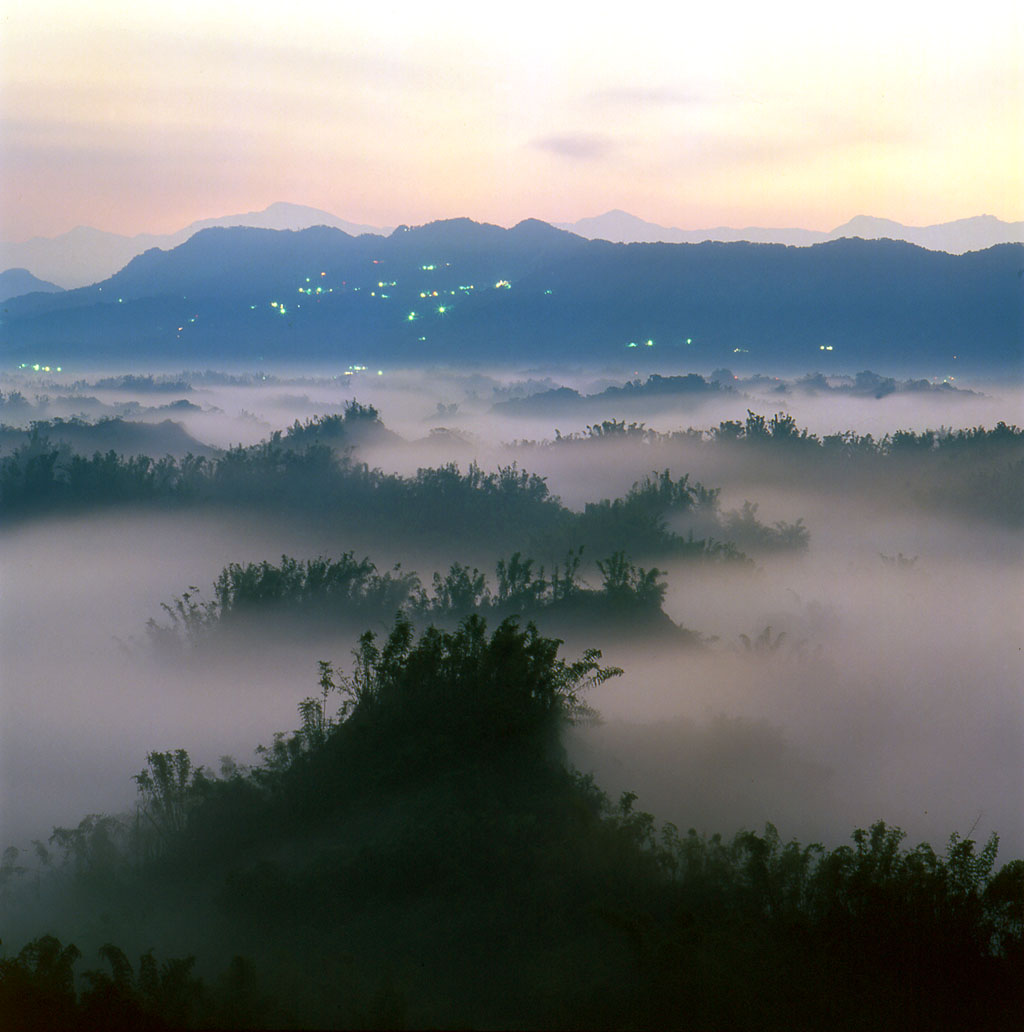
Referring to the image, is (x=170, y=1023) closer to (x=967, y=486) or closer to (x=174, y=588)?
(x=174, y=588)

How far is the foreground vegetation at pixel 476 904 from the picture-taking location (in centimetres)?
739

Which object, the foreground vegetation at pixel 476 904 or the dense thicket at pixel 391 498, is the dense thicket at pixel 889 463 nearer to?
the dense thicket at pixel 391 498

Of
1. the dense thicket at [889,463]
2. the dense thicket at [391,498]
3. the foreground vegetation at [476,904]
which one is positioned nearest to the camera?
the foreground vegetation at [476,904]

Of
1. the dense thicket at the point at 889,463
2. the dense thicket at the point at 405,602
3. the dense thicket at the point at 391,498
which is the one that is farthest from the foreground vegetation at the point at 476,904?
the dense thicket at the point at 889,463

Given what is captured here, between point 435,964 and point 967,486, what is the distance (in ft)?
158

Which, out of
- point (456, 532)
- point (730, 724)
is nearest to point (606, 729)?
point (730, 724)

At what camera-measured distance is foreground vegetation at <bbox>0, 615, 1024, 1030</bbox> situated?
7.39m

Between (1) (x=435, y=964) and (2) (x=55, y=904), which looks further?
(2) (x=55, y=904)

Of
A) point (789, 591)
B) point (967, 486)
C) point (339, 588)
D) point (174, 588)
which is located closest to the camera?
point (339, 588)

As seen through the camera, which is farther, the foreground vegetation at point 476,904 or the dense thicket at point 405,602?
the dense thicket at point 405,602

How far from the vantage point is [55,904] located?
12.2 meters

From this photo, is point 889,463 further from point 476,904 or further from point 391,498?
point 476,904

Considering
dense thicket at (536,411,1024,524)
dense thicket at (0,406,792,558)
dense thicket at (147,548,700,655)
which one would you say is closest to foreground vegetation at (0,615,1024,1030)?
dense thicket at (147,548,700,655)

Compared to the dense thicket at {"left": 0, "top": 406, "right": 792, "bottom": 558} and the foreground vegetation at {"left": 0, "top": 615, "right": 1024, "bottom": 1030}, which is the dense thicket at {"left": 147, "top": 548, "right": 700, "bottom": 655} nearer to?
the dense thicket at {"left": 0, "top": 406, "right": 792, "bottom": 558}
